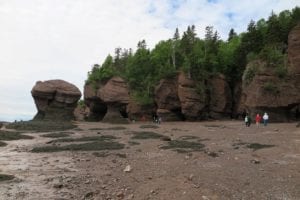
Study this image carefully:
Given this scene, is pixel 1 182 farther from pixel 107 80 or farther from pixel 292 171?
pixel 107 80

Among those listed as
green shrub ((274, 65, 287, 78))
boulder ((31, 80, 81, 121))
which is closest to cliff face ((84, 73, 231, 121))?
boulder ((31, 80, 81, 121))

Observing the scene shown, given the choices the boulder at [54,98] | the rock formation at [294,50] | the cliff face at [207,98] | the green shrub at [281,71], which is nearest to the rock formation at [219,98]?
the cliff face at [207,98]

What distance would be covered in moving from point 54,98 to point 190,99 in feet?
82.5

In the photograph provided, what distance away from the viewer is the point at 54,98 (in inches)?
2894

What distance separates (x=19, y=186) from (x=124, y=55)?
117311mm

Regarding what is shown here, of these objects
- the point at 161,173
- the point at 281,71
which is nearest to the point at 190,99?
the point at 281,71

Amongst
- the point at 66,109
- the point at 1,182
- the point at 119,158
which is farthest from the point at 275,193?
the point at 66,109

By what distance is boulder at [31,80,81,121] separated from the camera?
7269 cm

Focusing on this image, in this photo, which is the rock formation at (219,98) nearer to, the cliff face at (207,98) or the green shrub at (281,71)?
the cliff face at (207,98)

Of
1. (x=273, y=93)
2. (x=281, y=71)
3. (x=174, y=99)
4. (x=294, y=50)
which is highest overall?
(x=294, y=50)

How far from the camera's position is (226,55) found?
8875 cm

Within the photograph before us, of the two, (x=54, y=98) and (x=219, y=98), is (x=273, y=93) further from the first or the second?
(x=54, y=98)

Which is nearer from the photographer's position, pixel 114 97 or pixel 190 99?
pixel 114 97

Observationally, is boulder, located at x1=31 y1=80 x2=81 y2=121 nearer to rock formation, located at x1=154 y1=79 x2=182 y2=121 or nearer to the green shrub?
rock formation, located at x1=154 y1=79 x2=182 y2=121
